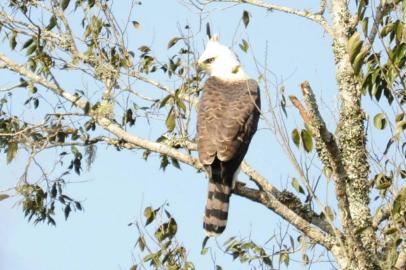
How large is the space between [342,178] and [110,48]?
126 inches

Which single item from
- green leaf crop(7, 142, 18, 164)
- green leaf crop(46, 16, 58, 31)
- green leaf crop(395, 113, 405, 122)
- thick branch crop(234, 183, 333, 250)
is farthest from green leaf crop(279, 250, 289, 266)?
green leaf crop(46, 16, 58, 31)

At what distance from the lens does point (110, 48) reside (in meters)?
8.09

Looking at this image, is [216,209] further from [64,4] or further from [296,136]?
[64,4]

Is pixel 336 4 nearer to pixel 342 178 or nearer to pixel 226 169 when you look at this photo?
pixel 226 169

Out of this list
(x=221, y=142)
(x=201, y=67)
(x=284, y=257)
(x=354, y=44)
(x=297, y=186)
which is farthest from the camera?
(x=201, y=67)

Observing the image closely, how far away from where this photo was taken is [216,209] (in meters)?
7.08

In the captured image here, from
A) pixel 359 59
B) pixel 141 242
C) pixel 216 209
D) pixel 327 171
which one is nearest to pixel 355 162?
pixel 327 171

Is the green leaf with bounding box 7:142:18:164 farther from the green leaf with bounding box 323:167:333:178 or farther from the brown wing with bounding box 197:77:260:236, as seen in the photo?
the green leaf with bounding box 323:167:333:178

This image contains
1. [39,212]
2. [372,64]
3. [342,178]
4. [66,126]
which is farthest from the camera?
[39,212]

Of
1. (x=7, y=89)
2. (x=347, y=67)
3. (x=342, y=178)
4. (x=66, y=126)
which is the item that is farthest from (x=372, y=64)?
(x=7, y=89)

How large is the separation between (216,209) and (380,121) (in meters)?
1.72

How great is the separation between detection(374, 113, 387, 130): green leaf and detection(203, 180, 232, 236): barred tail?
1.56 meters

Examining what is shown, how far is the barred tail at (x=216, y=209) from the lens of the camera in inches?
278

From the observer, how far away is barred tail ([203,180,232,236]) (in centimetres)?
706
